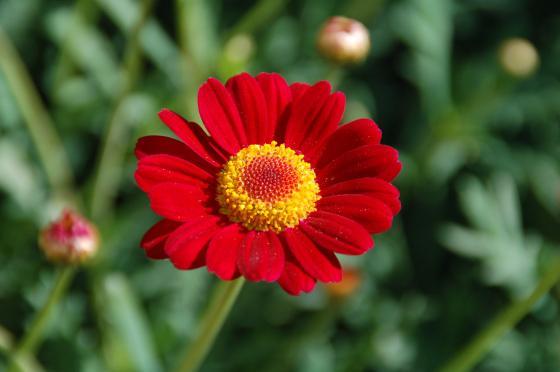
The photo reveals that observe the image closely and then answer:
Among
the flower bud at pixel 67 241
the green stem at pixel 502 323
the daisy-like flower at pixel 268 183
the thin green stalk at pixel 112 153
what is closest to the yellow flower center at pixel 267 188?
the daisy-like flower at pixel 268 183

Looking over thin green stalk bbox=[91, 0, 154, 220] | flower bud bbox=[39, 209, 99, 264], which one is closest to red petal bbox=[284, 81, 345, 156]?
flower bud bbox=[39, 209, 99, 264]

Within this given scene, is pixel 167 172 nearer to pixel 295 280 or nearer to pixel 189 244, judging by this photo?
pixel 189 244

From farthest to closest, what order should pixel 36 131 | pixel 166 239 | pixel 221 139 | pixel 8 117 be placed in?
pixel 8 117
pixel 36 131
pixel 221 139
pixel 166 239

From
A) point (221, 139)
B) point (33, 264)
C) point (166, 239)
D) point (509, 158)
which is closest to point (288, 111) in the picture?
point (221, 139)

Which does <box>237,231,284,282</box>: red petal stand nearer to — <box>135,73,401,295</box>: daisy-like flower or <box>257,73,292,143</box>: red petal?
<box>135,73,401,295</box>: daisy-like flower

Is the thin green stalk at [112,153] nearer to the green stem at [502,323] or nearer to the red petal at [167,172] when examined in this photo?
the red petal at [167,172]

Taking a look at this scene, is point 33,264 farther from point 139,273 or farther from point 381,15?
point 381,15

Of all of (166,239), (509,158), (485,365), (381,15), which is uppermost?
(166,239)
